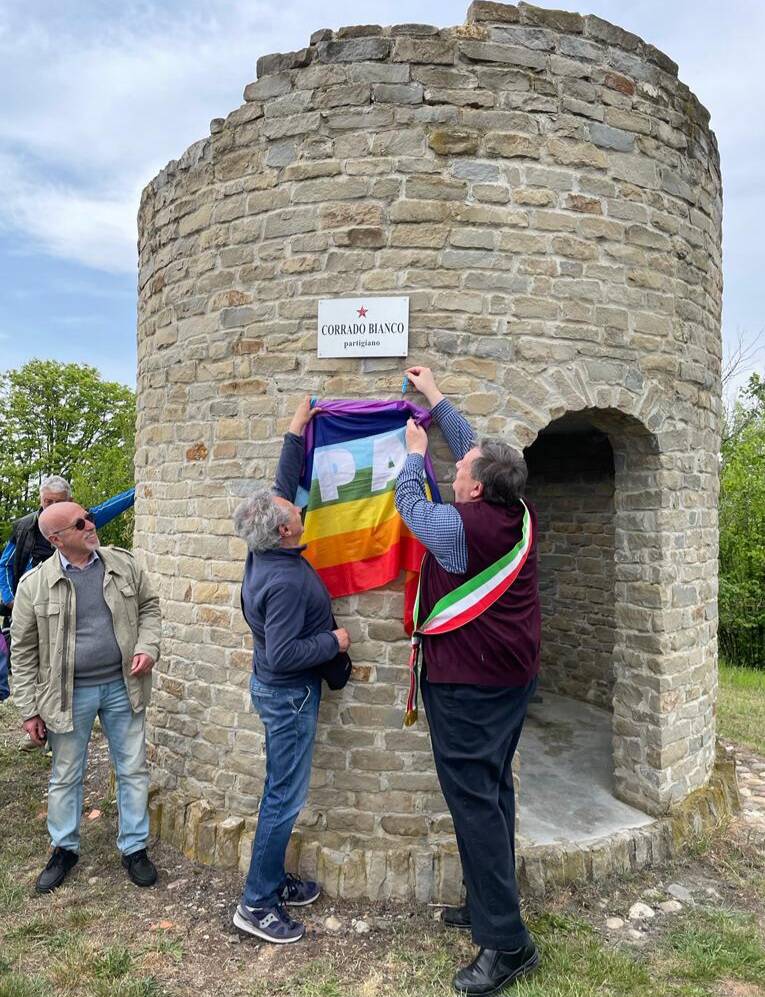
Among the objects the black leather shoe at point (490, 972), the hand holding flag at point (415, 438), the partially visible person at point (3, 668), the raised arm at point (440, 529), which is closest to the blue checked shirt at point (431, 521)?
the raised arm at point (440, 529)

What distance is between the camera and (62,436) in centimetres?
2645

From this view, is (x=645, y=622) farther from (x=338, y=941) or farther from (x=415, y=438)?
(x=338, y=941)

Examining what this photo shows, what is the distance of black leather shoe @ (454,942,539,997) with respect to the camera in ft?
10.2

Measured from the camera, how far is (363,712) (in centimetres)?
418

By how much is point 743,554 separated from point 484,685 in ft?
48.5

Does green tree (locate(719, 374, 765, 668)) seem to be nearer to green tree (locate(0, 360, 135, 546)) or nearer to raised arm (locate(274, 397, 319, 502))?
raised arm (locate(274, 397, 319, 502))

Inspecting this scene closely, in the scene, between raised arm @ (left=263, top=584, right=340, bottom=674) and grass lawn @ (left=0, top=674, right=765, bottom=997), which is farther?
raised arm @ (left=263, top=584, right=340, bottom=674)

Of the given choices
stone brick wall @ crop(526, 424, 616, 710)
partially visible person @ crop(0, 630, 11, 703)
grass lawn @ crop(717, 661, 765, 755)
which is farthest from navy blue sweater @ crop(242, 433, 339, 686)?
grass lawn @ crop(717, 661, 765, 755)

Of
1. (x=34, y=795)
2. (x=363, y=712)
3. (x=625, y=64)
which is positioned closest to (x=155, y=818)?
(x=34, y=795)

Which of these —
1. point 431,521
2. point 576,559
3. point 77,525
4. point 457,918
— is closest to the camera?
point 431,521

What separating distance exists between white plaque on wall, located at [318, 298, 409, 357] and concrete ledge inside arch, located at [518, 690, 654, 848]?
300 cm

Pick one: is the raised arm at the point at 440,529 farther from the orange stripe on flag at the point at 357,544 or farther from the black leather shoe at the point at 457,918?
the black leather shoe at the point at 457,918

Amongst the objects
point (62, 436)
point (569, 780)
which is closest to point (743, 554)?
point (569, 780)

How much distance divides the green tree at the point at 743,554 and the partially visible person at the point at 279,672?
13.8 meters
